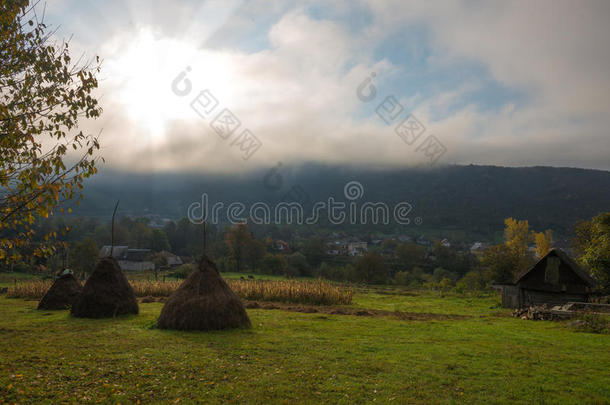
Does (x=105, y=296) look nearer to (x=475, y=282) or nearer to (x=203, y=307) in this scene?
(x=203, y=307)

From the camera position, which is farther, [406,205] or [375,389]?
[406,205]

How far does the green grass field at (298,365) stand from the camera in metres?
6.34

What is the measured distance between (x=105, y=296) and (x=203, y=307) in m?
5.51

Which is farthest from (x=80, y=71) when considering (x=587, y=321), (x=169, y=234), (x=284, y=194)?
(x=284, y=194)

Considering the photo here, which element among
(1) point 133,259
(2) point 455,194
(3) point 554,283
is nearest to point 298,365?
(3) point 554,283

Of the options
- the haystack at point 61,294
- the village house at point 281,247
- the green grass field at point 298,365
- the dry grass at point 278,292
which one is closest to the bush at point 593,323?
the green grass field at point 298,365

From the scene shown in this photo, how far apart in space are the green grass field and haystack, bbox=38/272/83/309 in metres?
5.49

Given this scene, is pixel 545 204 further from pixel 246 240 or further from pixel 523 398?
pixel 523 398

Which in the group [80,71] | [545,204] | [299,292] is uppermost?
[545,204]

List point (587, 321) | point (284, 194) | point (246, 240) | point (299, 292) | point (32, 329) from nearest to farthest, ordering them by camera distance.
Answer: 1. point (32, 329)
2. point (587, 321)
3. point (299, 292)
4. point (246, 240)
5. point (284, 194)

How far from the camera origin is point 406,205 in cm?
14550

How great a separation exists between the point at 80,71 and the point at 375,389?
24.7 feet

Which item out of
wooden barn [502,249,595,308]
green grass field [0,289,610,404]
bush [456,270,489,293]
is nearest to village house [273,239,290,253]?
bush [456,270,489,293]

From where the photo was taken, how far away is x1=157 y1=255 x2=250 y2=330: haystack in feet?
39.8
